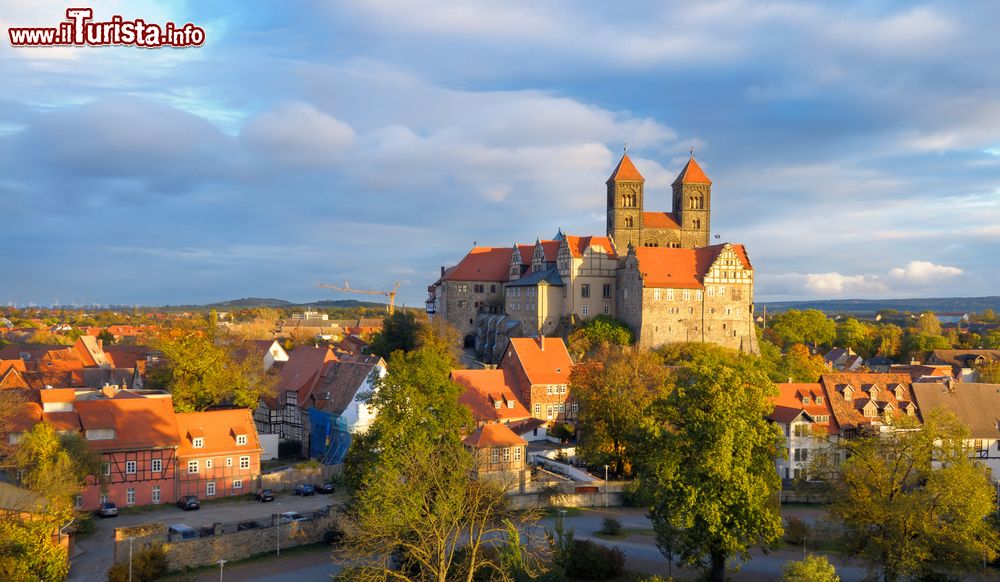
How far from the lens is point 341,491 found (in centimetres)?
4341

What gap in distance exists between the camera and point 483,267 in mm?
88500

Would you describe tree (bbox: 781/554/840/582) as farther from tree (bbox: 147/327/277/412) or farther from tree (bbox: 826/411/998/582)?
tree (bbox: 147/327/277/412)

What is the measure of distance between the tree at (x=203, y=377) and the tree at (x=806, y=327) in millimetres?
65774

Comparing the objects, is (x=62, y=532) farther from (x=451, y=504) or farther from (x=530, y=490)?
(x=530, y=490)

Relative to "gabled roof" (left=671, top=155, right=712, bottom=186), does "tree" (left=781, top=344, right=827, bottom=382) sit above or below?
below

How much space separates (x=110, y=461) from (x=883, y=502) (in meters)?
32.3

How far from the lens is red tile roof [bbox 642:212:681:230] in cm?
9288

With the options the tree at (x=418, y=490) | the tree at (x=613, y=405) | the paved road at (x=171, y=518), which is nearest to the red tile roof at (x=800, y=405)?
the tree at (x=613, y=405)

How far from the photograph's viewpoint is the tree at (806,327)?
100625 millimetres

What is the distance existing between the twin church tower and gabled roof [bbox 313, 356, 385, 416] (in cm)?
4479

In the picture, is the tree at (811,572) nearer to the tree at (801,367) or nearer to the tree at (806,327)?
the tree at (801,367)

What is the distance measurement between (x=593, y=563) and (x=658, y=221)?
216 feet

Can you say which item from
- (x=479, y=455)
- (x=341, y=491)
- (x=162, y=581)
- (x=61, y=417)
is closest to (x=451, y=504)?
(x=162, y=581)

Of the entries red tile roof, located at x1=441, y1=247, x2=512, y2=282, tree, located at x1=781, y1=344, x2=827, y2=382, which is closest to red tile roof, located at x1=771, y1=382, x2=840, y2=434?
tree, located at x1=781, y1=344, x2=827, y2=382
